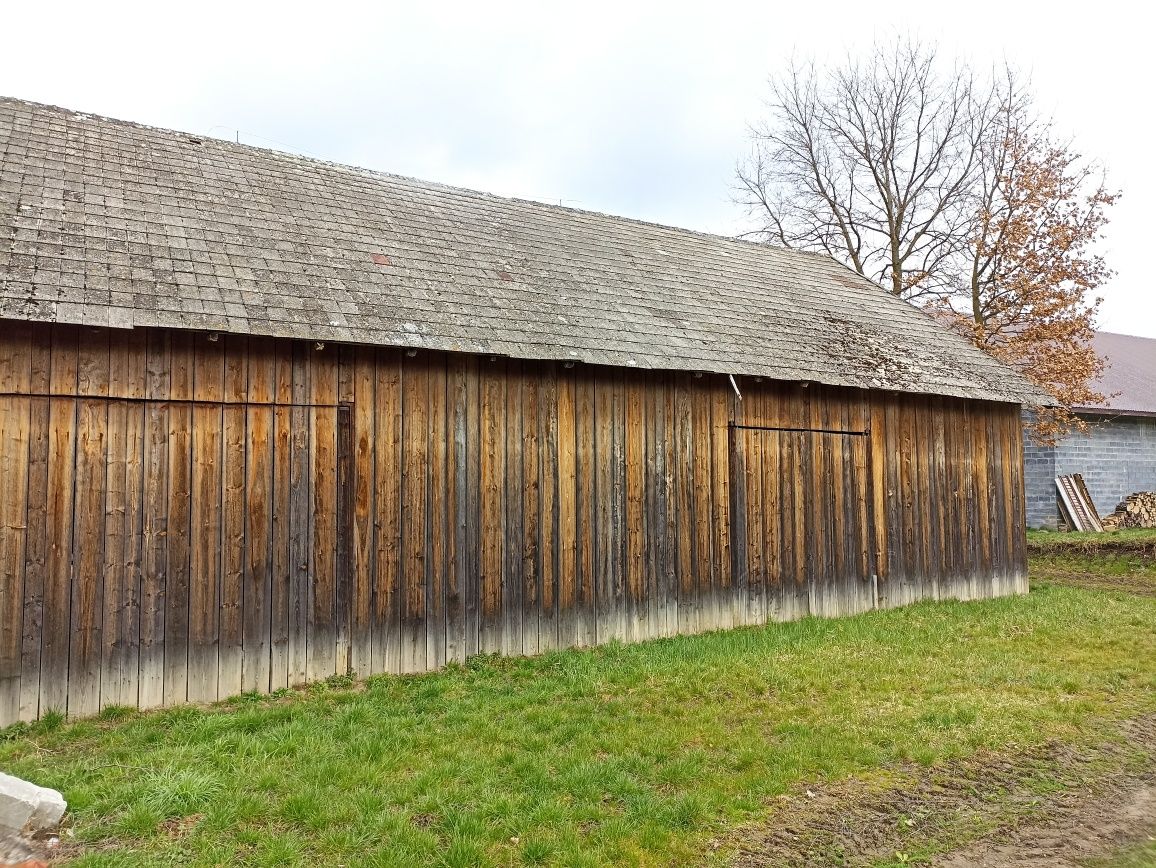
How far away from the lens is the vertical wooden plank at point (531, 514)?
8.72m

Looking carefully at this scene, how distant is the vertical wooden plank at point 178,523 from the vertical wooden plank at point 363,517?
1.45 m

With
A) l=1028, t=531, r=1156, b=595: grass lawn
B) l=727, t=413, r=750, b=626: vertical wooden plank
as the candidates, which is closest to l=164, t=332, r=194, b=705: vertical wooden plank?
l=727, t=413, r=750, b=626: vertical wooden plank

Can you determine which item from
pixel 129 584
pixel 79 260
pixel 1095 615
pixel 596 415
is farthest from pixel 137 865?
pixel 1095 615

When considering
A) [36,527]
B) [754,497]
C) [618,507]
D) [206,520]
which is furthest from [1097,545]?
[36,527]

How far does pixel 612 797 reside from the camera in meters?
4.84

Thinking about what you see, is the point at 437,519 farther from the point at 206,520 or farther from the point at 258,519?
the point at 206,520

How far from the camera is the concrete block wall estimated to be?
72.4 ft

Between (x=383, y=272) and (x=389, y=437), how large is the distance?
1996 mm

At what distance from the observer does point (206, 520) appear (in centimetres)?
724

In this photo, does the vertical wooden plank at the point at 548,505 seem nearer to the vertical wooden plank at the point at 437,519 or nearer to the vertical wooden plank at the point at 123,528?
the vertical wooden plank at the point at 437,519

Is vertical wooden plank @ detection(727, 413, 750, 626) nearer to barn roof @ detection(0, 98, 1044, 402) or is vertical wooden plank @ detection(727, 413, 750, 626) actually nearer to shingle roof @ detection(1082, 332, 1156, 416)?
barn roof @ detection(0, 98, 1044, 402)

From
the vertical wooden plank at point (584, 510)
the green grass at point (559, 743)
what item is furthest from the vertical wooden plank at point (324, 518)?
the vertical wooden plank at point (584, 510)

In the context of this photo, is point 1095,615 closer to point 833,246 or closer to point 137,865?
point 137,865

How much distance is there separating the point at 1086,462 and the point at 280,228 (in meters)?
21.9
